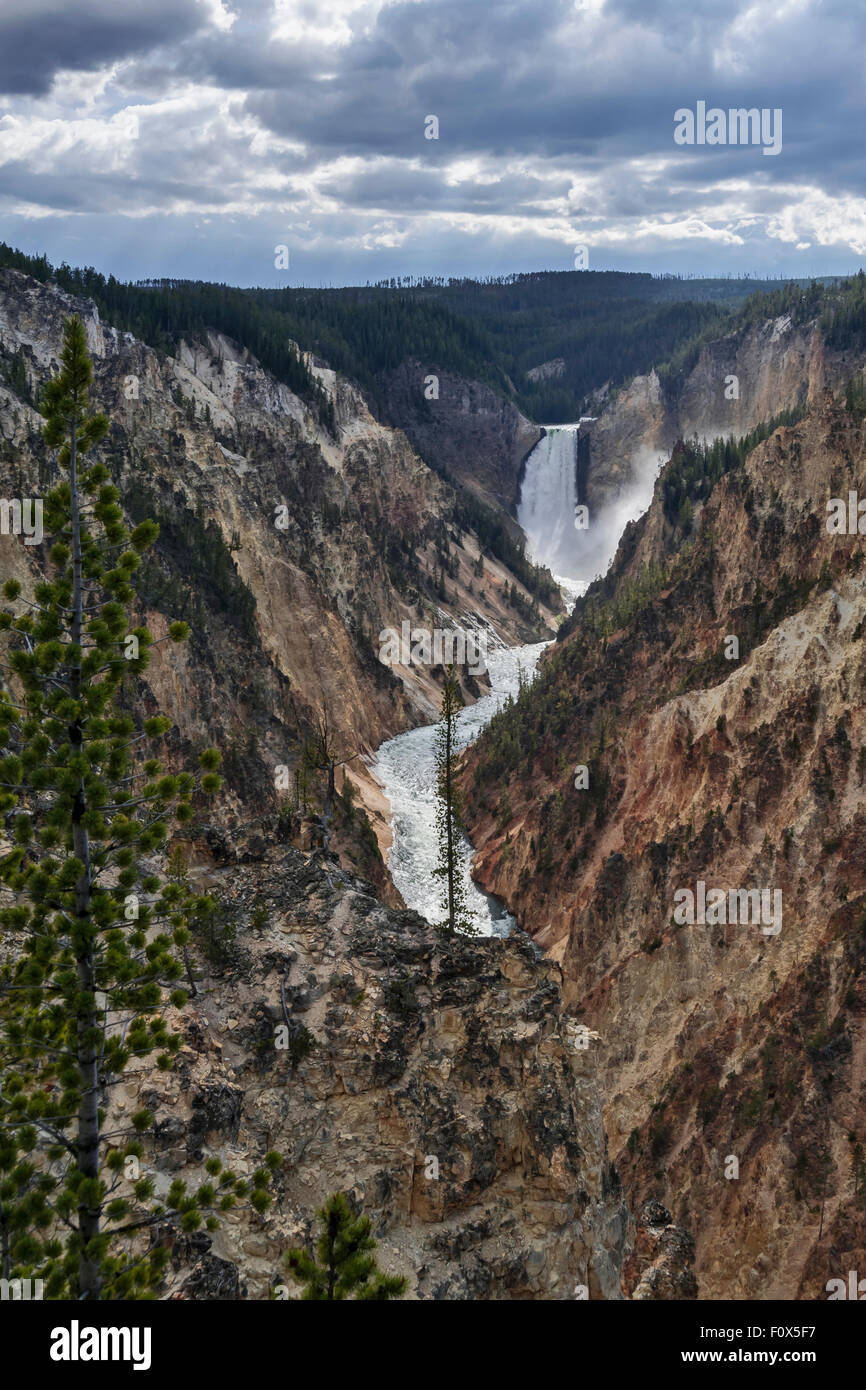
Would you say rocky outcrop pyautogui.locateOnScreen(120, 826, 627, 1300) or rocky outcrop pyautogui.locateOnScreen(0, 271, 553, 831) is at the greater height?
rocky outcrop pyautogui.locateOnScreen(0, 271, 553, 831)

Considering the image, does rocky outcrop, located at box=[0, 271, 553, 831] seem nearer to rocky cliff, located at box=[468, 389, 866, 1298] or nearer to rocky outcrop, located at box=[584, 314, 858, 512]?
rocky cliff, located at box=[468, 389, 866, 1298]

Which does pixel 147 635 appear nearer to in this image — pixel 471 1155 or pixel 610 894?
pixel 471 1155

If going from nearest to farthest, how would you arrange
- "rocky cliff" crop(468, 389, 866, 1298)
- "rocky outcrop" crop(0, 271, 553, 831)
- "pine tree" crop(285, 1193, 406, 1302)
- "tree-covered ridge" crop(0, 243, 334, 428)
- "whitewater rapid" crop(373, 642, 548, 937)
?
"pine tree" crop(285, 1193, 406, 1302) < "rocky cliff" crop(468, 389, 866, 1298) < "whitewater rapid" crop(373, 642, 548, 937) < "rocky outcrop" crop(0, 271, 553, 831) < "tree-covered ridge" crop(0, 243, 334, 428)

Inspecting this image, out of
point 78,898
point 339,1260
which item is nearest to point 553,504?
point 78,898

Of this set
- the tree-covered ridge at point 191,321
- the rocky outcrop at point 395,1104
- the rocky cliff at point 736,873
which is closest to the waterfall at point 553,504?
the tree-covered ridge at point 191,321

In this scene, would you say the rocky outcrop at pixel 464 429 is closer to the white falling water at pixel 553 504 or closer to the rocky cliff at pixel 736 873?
the white falling water at pixel 553 504

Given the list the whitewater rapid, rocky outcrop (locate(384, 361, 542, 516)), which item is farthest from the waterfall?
the whitewater rapid
